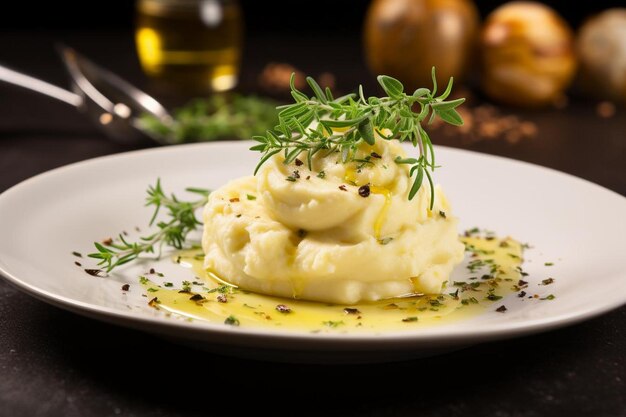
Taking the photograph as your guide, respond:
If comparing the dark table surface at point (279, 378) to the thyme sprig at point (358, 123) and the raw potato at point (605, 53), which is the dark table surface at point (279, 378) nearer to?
the thyme sprig at point (358, 123)

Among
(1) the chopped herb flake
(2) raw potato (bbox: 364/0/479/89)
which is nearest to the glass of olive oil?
(2) raw potato (bbox: 364/0/479/89)

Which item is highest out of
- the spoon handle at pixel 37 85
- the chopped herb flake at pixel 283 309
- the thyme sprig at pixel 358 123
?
the thyme sprig at pixel 358 123

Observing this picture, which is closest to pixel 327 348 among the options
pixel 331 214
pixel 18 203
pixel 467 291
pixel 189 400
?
pixel 189 400

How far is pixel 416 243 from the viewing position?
2.42 metres

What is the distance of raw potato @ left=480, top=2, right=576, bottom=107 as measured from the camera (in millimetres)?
4984

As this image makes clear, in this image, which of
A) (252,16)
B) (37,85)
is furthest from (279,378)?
(252,16)

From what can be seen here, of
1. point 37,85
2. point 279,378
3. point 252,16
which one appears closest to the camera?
point 279,378

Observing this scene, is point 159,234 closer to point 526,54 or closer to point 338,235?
point 338,235

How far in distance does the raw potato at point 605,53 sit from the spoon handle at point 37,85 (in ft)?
9.18

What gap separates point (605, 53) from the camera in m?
5.23

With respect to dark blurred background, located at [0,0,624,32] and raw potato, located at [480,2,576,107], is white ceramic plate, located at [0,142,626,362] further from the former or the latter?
dark blurred background, located at [0,0,624,32]

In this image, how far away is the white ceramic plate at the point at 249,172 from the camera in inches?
74.5

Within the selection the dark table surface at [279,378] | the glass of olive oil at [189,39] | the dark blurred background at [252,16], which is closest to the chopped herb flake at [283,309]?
the dark table surface at [279,378]

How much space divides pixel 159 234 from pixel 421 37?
2675mm
